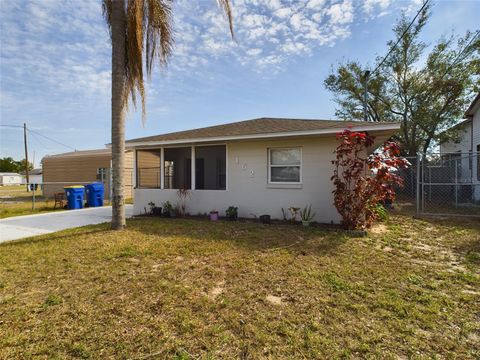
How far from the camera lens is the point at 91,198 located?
1264 centimetres

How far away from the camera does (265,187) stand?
7.82 m

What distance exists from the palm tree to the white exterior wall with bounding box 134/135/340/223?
3013 millimetres

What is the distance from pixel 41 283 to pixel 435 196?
15.5m

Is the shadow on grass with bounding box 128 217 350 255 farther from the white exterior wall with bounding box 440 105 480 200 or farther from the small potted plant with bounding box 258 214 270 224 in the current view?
the white exterior wall with bounding box 440 105 480 200

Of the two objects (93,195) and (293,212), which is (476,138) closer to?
(293,212)

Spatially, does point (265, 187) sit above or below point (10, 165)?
below

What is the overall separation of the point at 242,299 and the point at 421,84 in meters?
19.3

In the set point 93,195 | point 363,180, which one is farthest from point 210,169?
point 363,180

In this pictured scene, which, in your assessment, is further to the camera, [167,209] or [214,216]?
[167,209]

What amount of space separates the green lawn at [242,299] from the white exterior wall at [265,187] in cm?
206

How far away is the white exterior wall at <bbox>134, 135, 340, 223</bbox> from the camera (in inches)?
282

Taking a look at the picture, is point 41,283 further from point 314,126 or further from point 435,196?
point 435,196

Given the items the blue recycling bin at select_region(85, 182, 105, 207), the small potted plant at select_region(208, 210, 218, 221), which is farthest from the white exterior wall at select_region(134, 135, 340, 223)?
the blue recycling bin at select_region(85, 182, 105, 207)

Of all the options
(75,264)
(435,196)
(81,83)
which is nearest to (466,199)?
(435,196)
